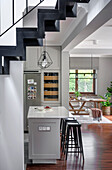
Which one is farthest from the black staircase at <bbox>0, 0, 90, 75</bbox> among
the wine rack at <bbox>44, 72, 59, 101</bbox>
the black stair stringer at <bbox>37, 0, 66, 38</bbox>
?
the wine rack at <bbox>44, 72, 59, 101</bbox>

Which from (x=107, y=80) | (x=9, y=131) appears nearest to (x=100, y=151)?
(x=9, y=131)

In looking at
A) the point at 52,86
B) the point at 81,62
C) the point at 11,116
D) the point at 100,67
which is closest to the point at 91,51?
the point at 52,86

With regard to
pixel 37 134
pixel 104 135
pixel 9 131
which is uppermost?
pixel 9 131

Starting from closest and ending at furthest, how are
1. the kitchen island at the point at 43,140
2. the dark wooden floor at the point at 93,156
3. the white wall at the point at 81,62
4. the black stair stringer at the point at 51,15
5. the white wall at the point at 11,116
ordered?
1. the black stair stringer at the point at 51,15
2. the white wall at the point at 11,116
3. the dark wooden floor at the point at 93,156
4. the kitchen island at the point at 43,140
5. the white wall at the point at 81,62

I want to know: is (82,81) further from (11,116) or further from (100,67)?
(11,116)

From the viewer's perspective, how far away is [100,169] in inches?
167

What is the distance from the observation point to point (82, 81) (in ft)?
38.2

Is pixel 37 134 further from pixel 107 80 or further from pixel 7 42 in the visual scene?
pixel 107 80

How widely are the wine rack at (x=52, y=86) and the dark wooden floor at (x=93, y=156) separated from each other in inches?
57.5

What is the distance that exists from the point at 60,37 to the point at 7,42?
3165 millimetres

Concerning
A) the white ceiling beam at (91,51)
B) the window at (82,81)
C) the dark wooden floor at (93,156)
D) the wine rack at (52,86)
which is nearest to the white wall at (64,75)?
the wine rack at (52,86)

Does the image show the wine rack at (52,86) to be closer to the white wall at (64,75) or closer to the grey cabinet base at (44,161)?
the white wall at (64,75)

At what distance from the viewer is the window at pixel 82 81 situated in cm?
1160

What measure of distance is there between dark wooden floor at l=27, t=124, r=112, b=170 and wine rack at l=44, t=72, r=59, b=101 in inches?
57.5
